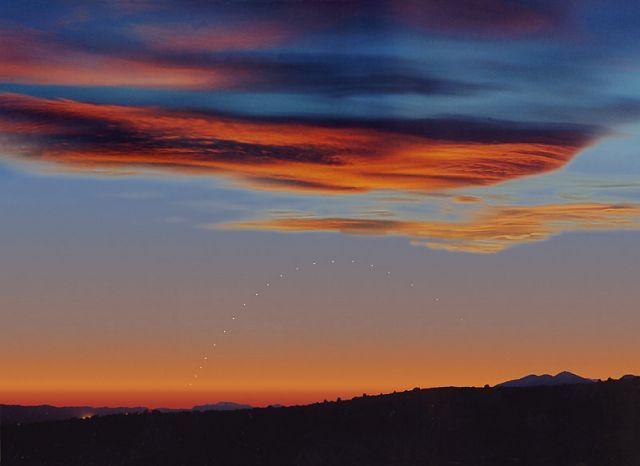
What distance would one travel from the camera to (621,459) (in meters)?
34.5

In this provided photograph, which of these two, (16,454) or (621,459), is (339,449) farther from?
(16,454)

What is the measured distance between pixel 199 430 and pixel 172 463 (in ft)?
10.6

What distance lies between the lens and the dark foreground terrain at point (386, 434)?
36531 mm

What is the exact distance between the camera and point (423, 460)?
36.3 meters

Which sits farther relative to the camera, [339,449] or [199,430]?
[199,430]

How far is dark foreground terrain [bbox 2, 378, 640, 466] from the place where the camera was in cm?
3653

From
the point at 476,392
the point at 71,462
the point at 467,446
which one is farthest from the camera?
the point at 476,392

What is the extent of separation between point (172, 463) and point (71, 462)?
4035mm

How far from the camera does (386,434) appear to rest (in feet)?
128

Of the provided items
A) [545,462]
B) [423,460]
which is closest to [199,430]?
[423,460]

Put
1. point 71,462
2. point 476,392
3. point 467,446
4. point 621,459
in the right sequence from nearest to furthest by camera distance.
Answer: point 621,459
point 467,446
point 71,462
point 476,392

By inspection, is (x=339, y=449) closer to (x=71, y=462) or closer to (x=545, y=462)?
(x=545, y=462)

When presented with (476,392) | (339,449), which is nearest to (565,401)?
(476,392)

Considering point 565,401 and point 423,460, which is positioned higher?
point 565,401
